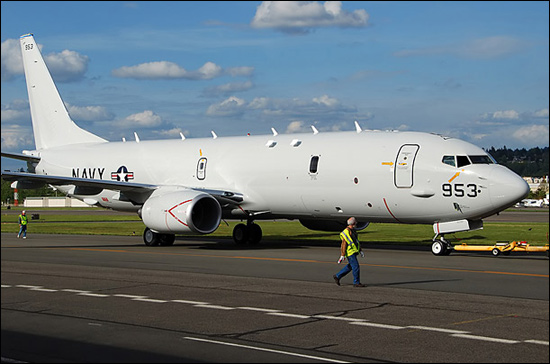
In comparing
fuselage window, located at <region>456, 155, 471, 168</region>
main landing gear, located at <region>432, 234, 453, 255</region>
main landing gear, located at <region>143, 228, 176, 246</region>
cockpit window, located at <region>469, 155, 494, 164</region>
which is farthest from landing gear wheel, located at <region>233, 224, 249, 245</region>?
cockpit window, located at <region>469, 155, 494, 164</region>

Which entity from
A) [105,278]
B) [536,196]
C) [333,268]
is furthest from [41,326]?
[536,196]

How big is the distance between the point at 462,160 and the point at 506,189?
6.19 feet

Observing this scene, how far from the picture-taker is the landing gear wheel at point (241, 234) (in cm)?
3312

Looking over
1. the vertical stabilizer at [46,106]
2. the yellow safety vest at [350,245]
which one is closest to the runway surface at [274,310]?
the yellow safety vest at [350,245]

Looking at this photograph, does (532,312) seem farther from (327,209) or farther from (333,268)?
(327,209)

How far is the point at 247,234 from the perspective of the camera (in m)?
33.2

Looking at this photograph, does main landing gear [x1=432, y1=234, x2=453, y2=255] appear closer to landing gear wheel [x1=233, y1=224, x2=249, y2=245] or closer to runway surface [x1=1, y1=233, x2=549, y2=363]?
runway surface [x1=1, y1=233, x2=549, y2=363]

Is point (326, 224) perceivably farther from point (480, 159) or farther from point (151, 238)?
point (480, 159)

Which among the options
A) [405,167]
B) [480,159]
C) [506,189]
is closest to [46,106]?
[405,167]

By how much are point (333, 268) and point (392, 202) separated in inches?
217

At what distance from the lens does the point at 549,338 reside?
1134 centimetres

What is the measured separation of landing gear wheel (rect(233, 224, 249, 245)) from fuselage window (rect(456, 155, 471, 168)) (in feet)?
35.7

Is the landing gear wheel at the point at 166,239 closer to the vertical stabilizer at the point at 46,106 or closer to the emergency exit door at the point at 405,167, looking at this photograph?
the vertical stabilizer at the point at 46,106

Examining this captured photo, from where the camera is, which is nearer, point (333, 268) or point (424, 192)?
point (333, 268)
